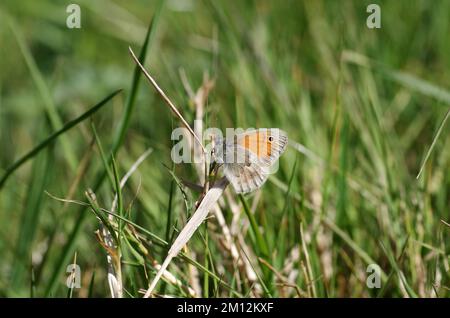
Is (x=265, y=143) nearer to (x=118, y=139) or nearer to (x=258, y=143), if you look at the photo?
(x=258, y=143)

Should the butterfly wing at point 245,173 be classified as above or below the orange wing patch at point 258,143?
below

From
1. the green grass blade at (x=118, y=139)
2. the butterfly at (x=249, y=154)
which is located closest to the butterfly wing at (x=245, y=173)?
the butterfly at (x=249, y=154)

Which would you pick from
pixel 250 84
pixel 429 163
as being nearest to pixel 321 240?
pixel 429 163

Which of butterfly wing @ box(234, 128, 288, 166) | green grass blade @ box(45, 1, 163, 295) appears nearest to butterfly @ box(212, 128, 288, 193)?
butterfly wing @ box(234, 128, 288, 166)

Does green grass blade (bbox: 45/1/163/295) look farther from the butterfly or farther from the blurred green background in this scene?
the butterfly

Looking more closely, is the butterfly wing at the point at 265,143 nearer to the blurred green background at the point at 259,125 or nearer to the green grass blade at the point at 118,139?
the blurred green background at the point at 259,125

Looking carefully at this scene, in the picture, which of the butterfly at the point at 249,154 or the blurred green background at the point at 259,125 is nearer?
the butterfly at the point at 249,154

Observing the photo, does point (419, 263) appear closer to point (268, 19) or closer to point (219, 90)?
point (219, 90)
